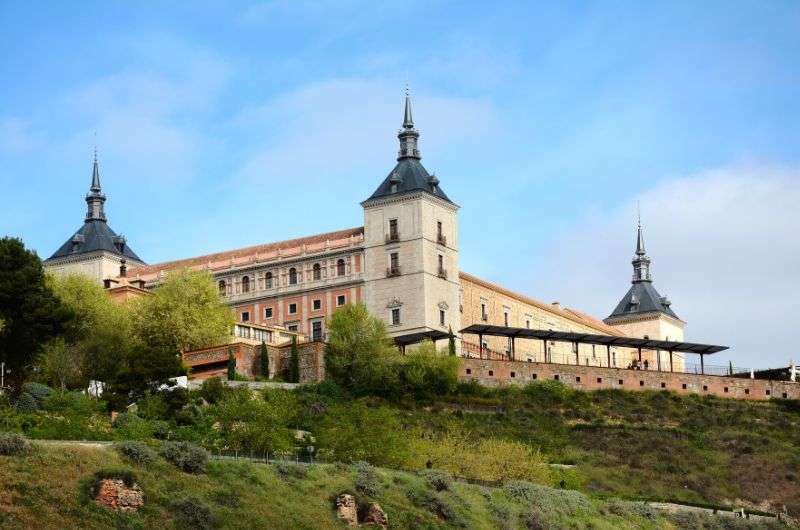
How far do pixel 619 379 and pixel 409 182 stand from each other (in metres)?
18.0

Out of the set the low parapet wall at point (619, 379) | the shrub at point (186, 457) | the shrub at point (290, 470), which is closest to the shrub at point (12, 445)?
the shrub at point (186, 457)

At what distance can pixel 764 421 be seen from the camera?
356 ft

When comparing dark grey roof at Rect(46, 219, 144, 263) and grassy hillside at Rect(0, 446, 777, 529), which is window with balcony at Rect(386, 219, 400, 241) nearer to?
dark grey roof at Rect(46, 219, 144, 263)

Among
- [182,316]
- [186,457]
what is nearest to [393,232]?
[182,316]

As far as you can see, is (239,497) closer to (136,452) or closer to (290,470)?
(136,452)

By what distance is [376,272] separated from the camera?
113125 millimetres

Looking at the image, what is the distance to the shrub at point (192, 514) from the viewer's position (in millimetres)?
57281

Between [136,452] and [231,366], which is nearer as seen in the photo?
[136,452]

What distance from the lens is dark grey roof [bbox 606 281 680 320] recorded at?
15350 centimetres

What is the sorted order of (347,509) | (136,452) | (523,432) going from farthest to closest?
1. (523,432)
2. (347,509)
3. (136,452)

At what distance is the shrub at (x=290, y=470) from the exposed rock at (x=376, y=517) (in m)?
2.70

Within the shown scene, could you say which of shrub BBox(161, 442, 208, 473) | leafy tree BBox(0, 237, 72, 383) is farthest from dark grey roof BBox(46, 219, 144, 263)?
shrub BBox(161, 442, 208, 473)

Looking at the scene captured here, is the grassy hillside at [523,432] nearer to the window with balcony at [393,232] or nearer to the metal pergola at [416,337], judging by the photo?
the metal pergola at [416,337]

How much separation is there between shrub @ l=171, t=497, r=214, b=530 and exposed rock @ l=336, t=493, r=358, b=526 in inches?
280
